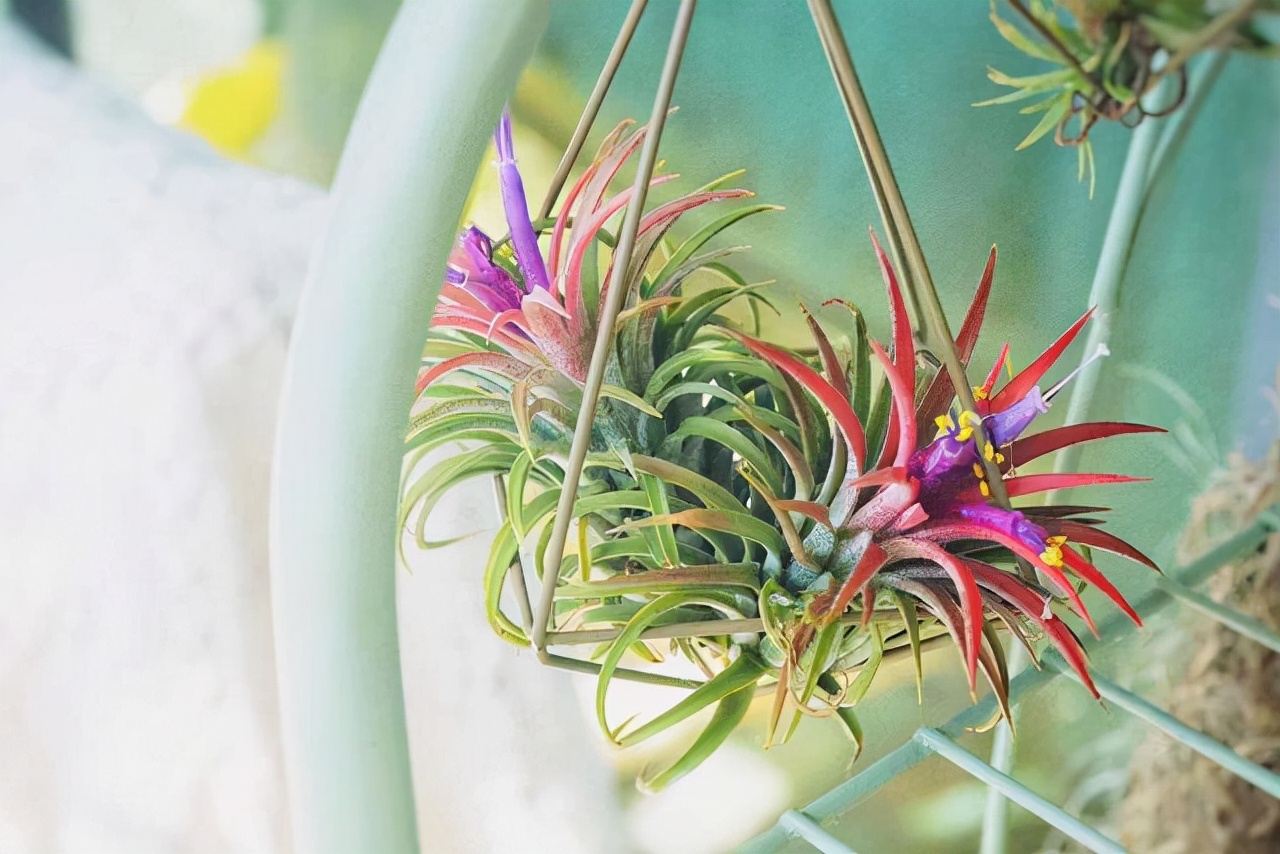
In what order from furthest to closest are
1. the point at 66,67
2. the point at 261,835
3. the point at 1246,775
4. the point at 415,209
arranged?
1. the point at 66,67
2. the point at 261,835
3. the point at 1246,775
4. the point at 415,209

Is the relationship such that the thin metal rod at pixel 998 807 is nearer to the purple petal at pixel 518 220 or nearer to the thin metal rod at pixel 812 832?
the thin metal rod at pixel 812 832

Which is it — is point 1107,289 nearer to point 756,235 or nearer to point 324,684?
point 756,235

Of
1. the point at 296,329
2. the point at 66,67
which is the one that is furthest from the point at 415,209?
the point at 66,67

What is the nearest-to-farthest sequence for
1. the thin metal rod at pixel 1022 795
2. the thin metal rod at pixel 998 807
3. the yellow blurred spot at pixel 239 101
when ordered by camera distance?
the thin metal rod at pixel 1022 795
the thin metal rod at pixel 998 807
the yellow blurred spot at pixel 239 101

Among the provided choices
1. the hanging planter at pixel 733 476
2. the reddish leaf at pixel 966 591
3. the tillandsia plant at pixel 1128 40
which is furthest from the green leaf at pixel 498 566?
the tillandsia plant at pixel 1128 40

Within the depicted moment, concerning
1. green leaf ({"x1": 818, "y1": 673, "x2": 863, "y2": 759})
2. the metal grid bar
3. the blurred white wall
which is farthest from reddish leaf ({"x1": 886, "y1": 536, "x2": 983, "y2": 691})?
the blurred white wall

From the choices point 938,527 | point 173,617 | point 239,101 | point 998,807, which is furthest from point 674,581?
point 239,101
